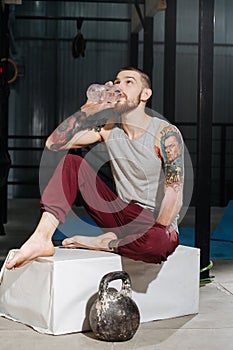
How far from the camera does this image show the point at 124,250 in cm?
321

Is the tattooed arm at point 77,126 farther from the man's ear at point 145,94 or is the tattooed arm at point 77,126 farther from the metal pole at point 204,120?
the metal pole at point 204,120

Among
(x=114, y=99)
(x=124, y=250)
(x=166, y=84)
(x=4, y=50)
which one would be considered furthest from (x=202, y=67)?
(x=4, y=50)

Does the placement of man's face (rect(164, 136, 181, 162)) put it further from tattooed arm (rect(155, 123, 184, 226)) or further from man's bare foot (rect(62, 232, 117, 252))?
man's bare foot (rect(62, 232, 117, 252))

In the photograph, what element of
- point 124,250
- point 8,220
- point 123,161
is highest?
point 123,161

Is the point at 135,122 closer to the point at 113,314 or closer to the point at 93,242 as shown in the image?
the point at 93,242

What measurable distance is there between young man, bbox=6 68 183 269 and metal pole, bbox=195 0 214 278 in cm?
101

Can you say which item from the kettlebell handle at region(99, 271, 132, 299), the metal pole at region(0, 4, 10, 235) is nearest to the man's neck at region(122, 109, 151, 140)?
the kettlebell handle at region(99, 271, 132, 299)

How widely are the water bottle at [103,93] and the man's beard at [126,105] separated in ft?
0.11

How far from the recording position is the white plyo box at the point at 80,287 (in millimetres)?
3061

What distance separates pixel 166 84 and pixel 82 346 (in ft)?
14.7

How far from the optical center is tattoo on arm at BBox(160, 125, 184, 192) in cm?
321

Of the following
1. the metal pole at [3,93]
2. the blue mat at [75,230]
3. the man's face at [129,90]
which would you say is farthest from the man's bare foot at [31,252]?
the metal pole at [3,93]

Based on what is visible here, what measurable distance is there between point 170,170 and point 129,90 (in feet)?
1.48

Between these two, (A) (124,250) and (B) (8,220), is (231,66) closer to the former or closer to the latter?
(B) (8,220)
